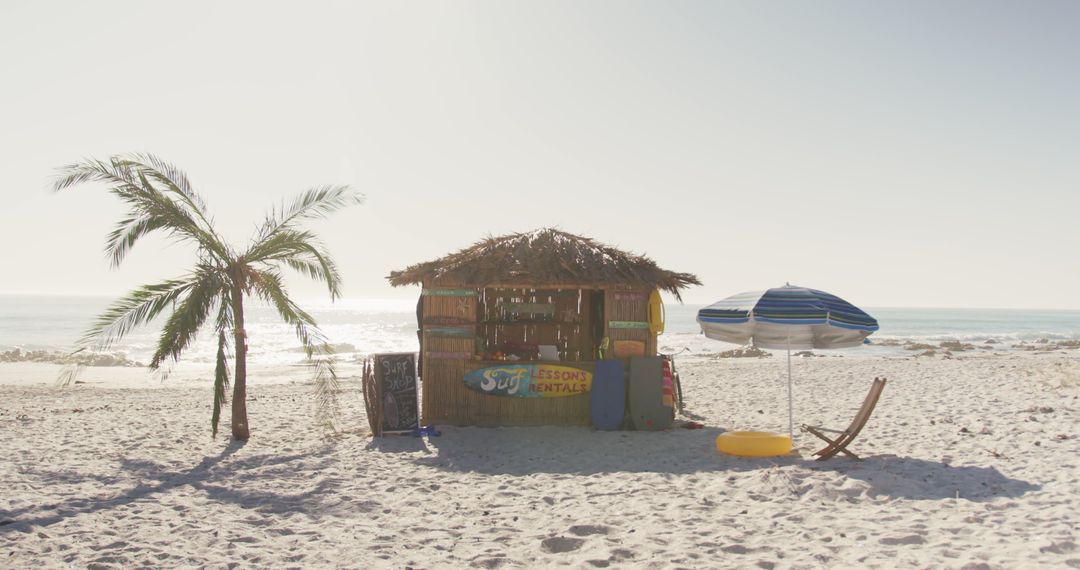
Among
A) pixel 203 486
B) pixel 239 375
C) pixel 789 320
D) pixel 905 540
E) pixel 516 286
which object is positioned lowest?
pixel 203 486

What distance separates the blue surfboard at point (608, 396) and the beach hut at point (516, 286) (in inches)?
12.6

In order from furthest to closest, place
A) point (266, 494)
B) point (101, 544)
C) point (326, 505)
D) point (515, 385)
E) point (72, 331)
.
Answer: point (72, 331), point (515, 385), point (266, 494), point (326, 505), point (101, 544)

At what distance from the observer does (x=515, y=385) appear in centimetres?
1050

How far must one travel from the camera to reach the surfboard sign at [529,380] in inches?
413

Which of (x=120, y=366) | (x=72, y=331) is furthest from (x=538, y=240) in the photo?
(x=72, y=331)

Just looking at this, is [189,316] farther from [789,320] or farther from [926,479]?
[926,479]

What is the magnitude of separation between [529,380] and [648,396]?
5.90 feet

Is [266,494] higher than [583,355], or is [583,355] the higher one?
[583,355]

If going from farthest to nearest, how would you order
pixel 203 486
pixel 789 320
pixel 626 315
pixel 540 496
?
pixel 626 315 → pixel 789 320 → pixel 203 486 → pixel 540 496

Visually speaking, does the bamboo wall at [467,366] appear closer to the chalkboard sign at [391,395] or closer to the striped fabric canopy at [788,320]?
the chalkboard sign at [391,395]

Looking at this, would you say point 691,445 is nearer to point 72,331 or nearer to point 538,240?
point 538,240

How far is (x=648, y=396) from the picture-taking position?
10.2 m

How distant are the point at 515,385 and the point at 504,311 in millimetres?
2784

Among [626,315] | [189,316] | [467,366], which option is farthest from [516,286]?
[189,316]
